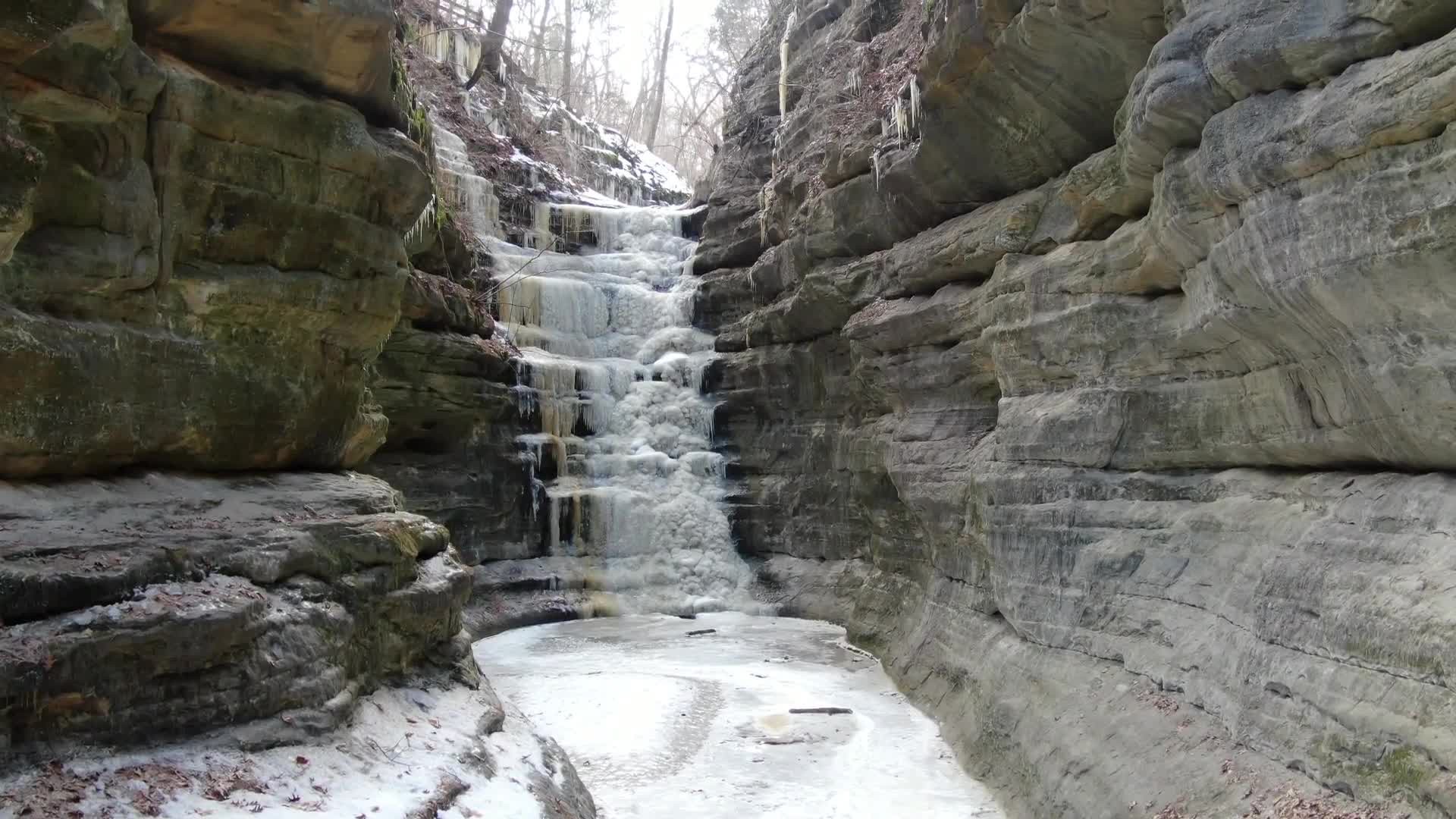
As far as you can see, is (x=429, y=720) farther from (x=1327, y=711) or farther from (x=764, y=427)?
(x=764, y=427)

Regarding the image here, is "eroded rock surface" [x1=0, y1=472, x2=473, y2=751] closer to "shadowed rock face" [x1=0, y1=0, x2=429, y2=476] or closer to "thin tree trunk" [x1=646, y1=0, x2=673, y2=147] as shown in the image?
"shadowed rock face" [x1=0, y1=0, x2=429, y2=476]

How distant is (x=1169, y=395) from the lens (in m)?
6.96

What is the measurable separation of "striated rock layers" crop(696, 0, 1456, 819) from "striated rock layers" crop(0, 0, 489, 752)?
15.5ft

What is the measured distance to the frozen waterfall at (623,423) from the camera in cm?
1631

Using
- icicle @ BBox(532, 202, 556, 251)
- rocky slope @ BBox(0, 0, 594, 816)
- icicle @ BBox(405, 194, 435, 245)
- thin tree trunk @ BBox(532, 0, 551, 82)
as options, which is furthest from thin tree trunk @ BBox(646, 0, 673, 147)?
rocky slope @ BBox(0, 0, 594, 816)

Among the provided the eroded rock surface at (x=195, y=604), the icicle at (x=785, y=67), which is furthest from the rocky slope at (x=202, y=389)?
the icicle at (x=785, y=67)

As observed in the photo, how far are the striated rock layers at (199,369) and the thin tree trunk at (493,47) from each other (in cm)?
1729

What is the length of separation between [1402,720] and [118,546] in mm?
6137

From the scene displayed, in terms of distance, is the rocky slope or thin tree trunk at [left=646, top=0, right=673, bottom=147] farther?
thin tree trunk at [left=646, top=0, right=673, bottom=147]

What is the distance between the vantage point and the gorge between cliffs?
4535 mm

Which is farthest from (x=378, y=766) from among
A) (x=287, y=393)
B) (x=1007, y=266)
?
(x=1007, y=266)

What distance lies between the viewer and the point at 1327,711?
4.65m

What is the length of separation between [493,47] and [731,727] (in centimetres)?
1960

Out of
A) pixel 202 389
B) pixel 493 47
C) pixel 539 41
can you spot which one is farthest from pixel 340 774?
pixel 539 41
